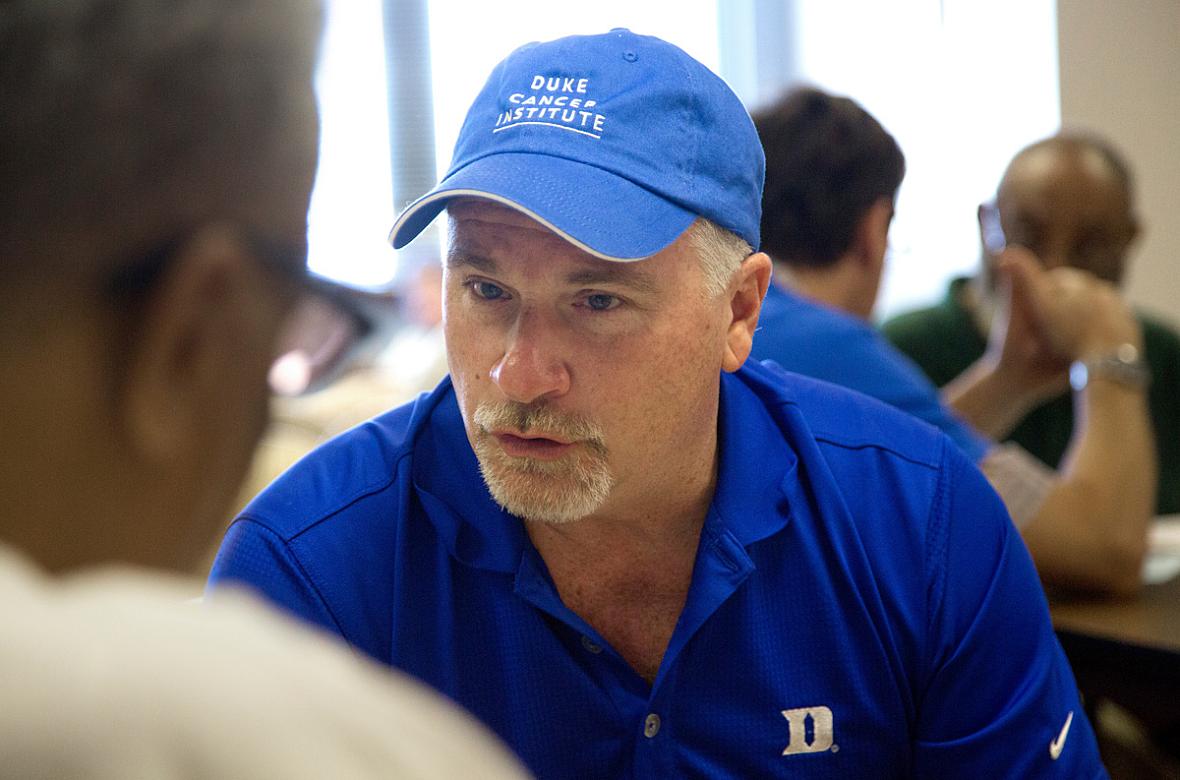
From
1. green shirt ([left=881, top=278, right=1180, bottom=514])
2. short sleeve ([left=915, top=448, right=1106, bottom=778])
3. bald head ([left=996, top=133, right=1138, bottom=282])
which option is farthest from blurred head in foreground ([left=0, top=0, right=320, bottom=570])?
green shirt ([left=881, top=278, right=1180, bottom=514])

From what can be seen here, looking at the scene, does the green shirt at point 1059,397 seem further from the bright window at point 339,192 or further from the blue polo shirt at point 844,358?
the bright window at point 339,192

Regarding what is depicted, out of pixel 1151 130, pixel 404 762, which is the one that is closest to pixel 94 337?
pixel 404 762

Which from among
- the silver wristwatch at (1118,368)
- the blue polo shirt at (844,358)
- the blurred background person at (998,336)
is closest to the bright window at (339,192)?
the blue polo shirt at (844,358)

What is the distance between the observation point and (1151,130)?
422cm

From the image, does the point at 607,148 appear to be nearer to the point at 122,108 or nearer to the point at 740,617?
the point at 740,617

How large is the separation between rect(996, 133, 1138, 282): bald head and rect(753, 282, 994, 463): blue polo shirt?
3.31 ft

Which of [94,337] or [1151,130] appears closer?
[94,337]

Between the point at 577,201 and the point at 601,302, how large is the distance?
107mm

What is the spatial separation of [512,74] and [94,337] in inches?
34.7

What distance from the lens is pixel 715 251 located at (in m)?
1.26

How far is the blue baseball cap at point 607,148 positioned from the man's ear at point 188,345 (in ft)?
2.29

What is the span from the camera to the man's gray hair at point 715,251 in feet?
4.07

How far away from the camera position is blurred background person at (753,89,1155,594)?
192 cm

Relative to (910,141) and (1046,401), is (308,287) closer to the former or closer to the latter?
(1046,401)
